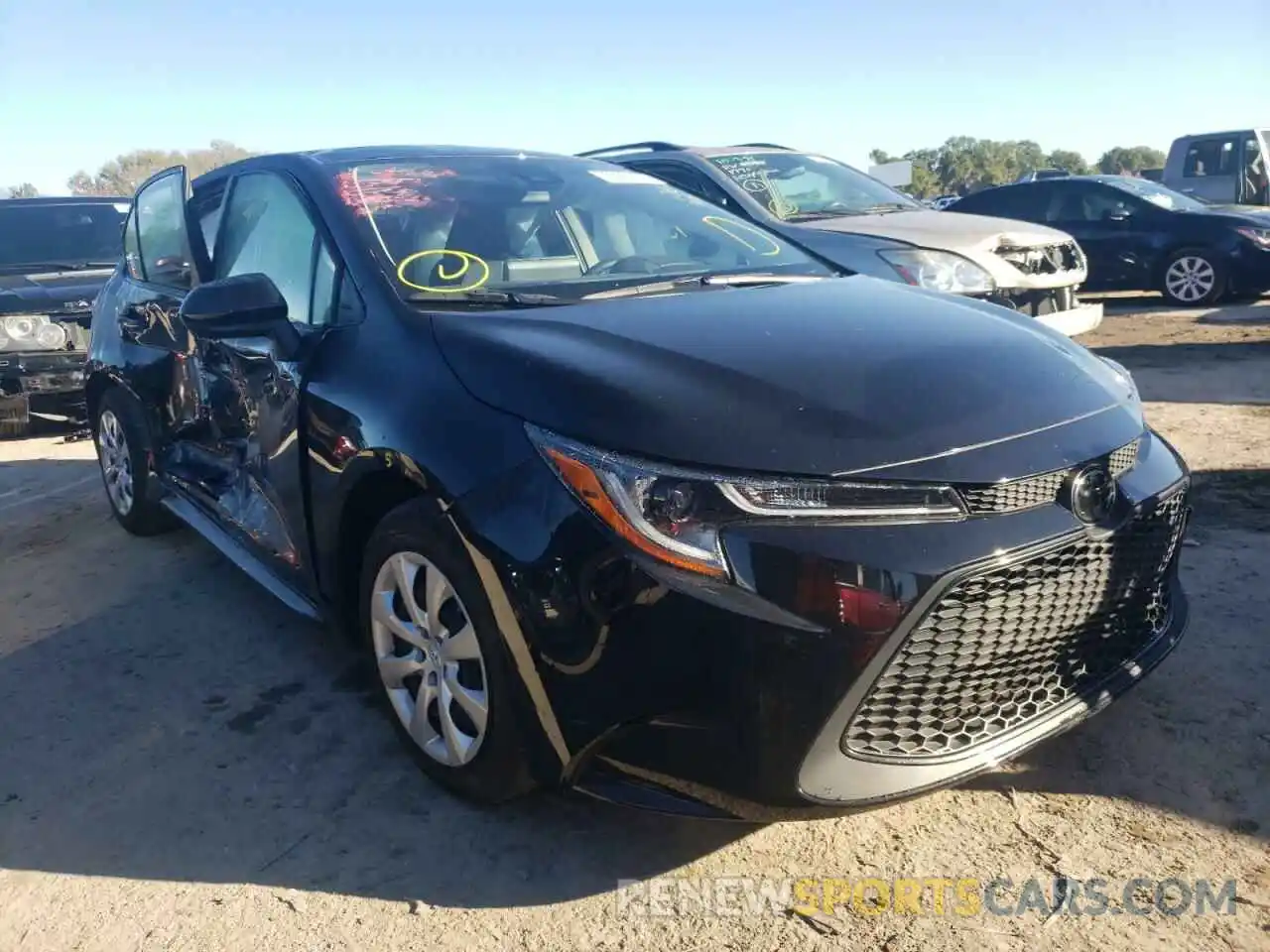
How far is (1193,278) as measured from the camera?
1116cm

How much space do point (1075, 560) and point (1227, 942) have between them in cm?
77

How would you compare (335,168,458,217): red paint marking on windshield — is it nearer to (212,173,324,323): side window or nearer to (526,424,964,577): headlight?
(212,173,324,323): side window

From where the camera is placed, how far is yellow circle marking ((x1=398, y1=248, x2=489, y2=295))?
286 cm

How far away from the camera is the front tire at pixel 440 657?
91.2 inches

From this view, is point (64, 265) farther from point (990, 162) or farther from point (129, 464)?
point (990, 162)

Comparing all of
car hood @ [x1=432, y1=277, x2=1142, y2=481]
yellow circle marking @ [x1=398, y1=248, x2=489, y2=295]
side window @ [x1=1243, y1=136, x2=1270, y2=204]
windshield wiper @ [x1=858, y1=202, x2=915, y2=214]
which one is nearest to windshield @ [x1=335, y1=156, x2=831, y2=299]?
yellow circle marking @ [x1=398, y1=248, x2=489, y2=295]

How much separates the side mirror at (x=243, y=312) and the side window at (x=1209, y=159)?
17137 mm

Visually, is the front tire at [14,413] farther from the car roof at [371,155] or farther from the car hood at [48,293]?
the car roof at [371,155]

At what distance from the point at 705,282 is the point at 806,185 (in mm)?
4878

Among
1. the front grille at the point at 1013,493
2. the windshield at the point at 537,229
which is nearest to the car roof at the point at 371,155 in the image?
the windshield at the point at 537,229

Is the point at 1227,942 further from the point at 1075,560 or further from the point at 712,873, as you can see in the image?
the point at 712,873

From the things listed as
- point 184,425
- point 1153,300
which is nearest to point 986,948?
point 184,425

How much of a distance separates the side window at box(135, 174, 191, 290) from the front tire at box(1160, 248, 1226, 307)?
400 inches

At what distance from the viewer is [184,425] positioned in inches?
159
